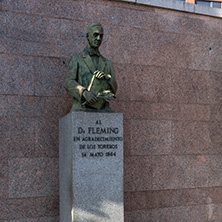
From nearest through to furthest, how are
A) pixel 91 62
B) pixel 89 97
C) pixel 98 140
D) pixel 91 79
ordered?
1. pixel 89 97
2. pixel 98 140
3. pixel 91 79
4. pixel 91 62

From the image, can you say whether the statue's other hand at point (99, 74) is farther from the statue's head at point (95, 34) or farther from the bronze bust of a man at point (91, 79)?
the statue's head at point (95, 34)

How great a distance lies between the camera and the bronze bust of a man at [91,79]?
650 centimetres

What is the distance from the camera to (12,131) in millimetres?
7383

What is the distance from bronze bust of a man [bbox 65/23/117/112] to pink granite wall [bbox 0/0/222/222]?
1.14 m

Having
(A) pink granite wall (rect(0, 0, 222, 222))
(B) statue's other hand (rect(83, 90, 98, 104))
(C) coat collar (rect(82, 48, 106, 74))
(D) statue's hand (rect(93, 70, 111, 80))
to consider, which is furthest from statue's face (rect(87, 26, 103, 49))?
(A) pink granite wall (rect(0, 0, 222, 222))

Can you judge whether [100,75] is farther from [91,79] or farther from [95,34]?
[95,34]

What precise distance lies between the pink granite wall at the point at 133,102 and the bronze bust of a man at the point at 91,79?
114 cm

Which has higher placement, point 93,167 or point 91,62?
point 91,62

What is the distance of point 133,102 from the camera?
8.54 metres

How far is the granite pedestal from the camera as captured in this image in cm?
627

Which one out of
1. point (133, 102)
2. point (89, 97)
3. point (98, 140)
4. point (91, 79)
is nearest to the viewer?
point (89, 97)

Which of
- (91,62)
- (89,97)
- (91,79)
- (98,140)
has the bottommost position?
(98,140)

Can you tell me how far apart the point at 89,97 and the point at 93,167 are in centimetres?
124

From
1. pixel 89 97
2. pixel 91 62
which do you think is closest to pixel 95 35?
pixel 91 62
